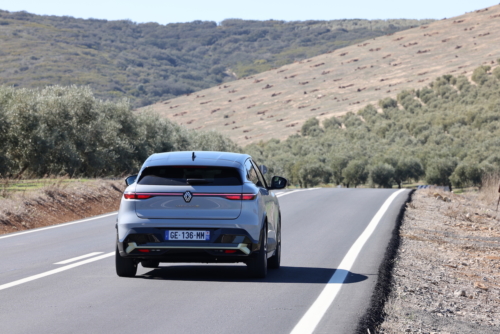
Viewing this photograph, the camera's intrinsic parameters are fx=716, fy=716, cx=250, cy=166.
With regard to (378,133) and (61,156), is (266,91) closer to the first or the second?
(378,133)

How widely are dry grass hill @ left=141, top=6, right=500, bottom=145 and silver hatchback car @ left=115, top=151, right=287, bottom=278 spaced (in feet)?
293

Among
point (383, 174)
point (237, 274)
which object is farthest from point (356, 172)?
point (237, 274)

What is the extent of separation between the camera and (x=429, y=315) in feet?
24.4

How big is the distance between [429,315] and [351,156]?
64.7 meters

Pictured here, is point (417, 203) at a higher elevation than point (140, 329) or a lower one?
lower

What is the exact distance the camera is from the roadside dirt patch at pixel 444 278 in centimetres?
→ 717

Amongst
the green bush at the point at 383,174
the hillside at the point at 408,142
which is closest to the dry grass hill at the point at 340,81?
the hillside at the point at 408,142

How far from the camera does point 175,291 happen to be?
27.3 ft

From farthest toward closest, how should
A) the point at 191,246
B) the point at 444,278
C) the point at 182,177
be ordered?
the point at 444,278, the point at 182,177, the point at 191,246

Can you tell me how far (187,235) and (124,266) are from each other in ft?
3.91

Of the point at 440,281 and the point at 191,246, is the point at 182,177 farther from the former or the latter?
the point at 440,281

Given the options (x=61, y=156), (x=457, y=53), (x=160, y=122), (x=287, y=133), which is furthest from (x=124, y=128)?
(x=457, y=53)

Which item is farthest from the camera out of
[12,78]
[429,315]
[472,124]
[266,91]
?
[12,78]

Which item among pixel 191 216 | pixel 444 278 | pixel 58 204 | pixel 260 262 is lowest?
pixel 58 204
